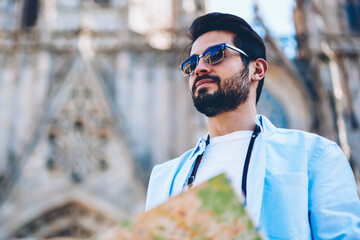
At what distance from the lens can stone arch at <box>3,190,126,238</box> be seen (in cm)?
838

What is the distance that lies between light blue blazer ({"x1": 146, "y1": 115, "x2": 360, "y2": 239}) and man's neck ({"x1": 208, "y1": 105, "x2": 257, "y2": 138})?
140 mm

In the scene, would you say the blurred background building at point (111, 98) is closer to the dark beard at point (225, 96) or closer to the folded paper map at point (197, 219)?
the dark beard at point (225, 96)

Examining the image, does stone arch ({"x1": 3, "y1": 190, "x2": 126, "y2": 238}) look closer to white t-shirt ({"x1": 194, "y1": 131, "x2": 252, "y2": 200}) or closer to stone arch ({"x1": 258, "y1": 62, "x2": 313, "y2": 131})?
stone arch ({"x1": 258, "y1": 62, "x2": 313, "y2": 131})

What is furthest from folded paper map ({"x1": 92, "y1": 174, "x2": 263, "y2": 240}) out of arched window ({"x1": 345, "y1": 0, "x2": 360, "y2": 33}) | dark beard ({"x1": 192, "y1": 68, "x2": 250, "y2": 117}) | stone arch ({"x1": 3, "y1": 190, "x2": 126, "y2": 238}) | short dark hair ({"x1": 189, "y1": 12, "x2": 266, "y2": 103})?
arched window ({"x1": 345, "y1": 0, "x2": 360, "y2": 33})

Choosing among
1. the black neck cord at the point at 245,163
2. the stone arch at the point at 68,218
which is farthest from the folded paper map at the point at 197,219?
the stone arch at the point at 68,218

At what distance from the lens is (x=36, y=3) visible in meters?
12.9

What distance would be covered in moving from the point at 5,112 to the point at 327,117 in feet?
23.8

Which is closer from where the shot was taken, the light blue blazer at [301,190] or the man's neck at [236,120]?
the light blue blazer at [301,190]

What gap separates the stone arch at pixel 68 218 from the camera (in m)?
8.38

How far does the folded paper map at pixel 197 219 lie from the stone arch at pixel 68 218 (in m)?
7.52

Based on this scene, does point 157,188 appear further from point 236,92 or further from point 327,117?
point 327,117

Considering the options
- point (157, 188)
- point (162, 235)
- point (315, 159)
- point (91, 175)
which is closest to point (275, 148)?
point (315, 159)

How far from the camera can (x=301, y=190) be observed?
1.38m

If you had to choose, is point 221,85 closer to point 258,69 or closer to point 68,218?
point 258,69
